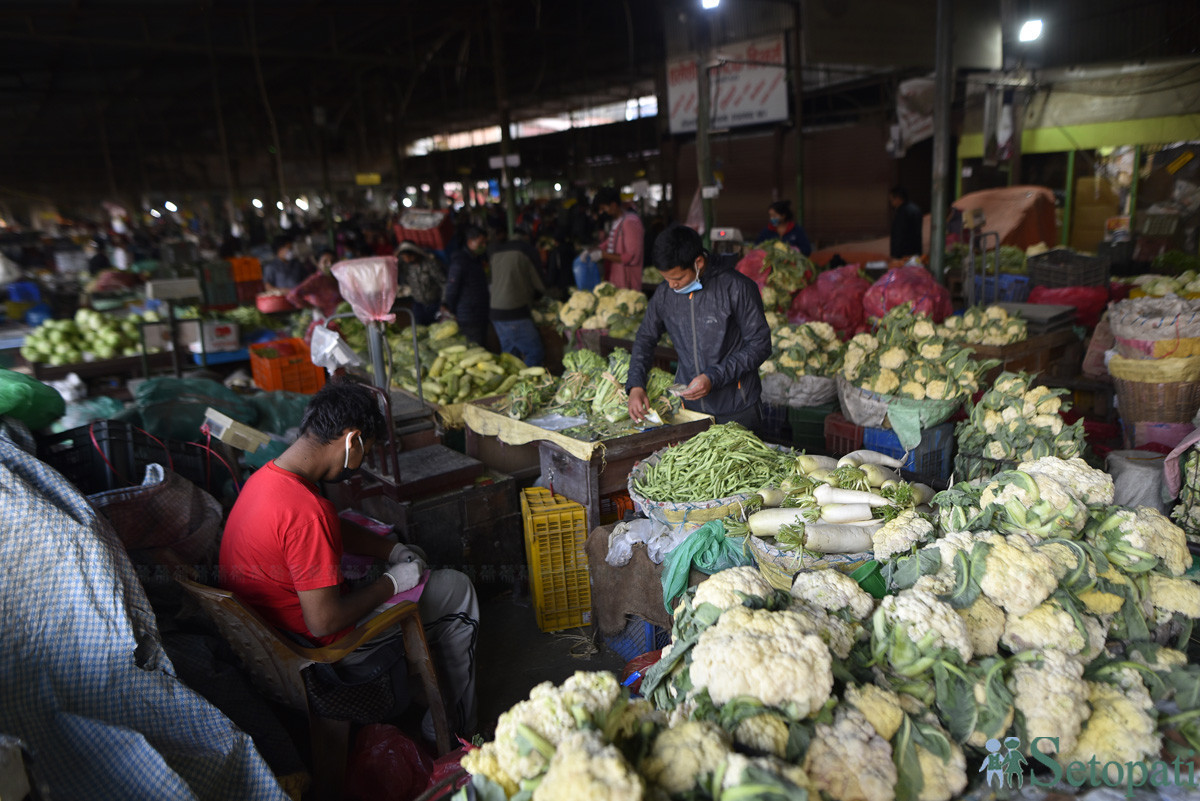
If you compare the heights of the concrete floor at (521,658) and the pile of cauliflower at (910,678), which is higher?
the pile of cauliflower at (910,678)

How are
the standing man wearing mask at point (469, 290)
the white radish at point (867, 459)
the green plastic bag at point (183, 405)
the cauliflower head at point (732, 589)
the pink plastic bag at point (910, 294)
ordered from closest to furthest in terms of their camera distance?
the cauliflower head at point (732, 589) < the white radish at point (867, 459) < the green plastic bag at point (183, 405) < the pink plastic bag at point (910, 294) < the standing man wearing mask at point (469, 290)

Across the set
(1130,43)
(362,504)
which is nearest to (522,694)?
(362,504)

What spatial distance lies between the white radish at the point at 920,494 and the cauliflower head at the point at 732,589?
124cm

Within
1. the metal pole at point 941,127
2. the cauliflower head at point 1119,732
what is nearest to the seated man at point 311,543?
the cauliflower head at point 1119,732

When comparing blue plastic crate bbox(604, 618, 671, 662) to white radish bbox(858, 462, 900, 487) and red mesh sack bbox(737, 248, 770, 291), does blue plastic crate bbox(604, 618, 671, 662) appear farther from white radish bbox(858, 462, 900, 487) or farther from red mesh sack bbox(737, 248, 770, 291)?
red mesh sack bbox(737, 248, 770, 291)

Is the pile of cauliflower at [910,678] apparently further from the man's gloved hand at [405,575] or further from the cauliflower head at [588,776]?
the man's gloved hand at [405,575]

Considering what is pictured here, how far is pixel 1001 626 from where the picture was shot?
178cm

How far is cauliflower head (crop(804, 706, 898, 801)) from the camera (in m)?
1.39

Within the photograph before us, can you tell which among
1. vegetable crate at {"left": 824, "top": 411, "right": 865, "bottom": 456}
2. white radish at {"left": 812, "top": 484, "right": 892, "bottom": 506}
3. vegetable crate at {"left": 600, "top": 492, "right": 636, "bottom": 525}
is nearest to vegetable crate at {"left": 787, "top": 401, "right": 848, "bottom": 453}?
vegetable crate at {"left": 824, "top": 411, "right": 865, "bottom": 456}

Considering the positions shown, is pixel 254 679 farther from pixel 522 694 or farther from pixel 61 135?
pixel 61 135

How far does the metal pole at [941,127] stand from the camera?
6660 millimetres

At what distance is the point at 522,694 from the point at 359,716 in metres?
0.97

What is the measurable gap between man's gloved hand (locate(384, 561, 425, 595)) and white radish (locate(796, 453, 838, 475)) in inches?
66.5

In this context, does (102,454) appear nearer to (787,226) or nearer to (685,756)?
(685,756)
